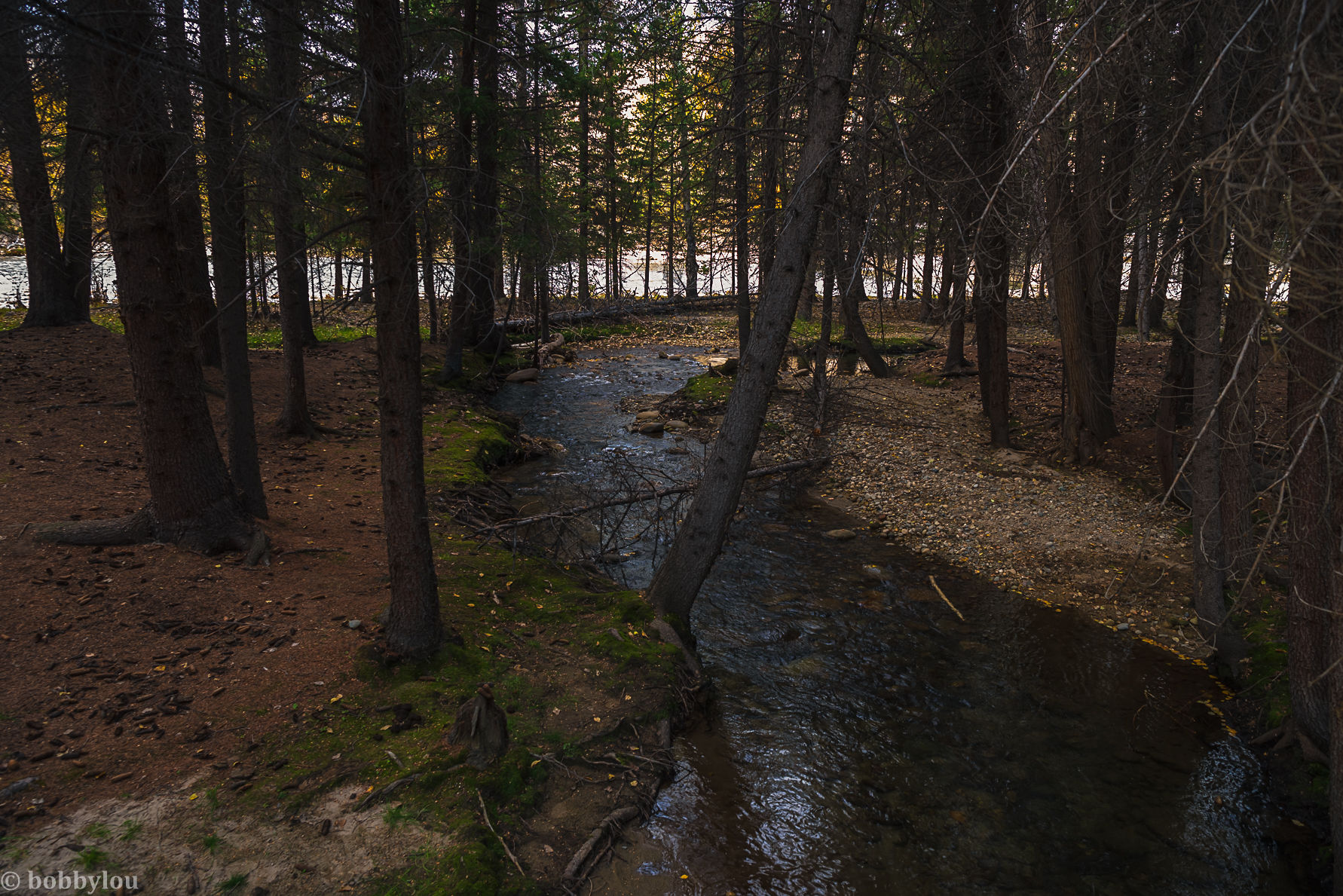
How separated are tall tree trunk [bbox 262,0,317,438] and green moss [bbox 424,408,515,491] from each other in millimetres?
1920

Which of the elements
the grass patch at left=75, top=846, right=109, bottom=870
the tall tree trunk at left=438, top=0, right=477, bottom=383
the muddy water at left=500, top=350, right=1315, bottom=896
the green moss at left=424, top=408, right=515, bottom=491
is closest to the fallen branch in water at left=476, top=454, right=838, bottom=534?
the muddy water at left=500, top=350, right=1315, bottom=896

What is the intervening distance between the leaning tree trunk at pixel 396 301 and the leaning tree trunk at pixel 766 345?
2405 millimetres

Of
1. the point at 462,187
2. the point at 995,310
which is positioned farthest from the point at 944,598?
the point at 462,187

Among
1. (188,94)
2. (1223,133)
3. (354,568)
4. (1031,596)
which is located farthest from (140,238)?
(1031,596)

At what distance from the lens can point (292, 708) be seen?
474 cm

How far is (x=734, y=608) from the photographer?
7.94 metres

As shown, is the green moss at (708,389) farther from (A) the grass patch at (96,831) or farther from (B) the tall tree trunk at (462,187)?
(A) the grass patch at (96,831)

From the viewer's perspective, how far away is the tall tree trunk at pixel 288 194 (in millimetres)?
4129

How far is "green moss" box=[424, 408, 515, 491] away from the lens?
1000 cm

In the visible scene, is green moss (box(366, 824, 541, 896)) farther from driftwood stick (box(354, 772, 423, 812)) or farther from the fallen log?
the fallen log

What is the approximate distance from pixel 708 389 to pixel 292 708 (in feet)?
41.8

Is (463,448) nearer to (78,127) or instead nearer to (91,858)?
(78,127)

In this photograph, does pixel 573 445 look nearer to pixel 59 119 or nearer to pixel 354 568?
pixel 354 568

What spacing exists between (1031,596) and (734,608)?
346 centimetres
